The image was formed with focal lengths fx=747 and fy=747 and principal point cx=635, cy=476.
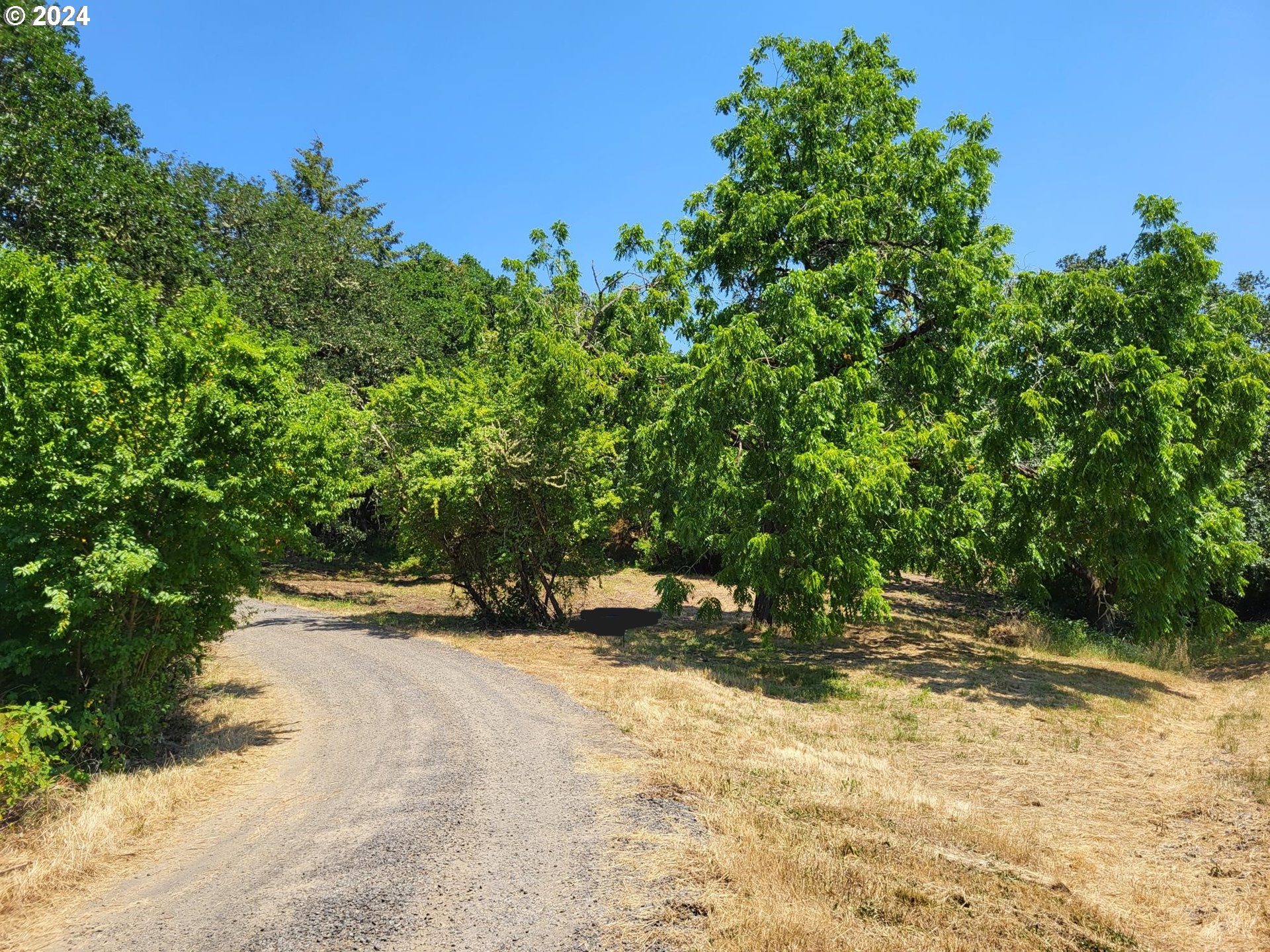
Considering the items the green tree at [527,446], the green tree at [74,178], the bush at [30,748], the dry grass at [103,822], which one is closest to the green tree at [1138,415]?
the green tree at [527,446]

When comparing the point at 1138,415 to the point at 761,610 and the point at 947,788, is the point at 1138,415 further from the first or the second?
the point at 761,610

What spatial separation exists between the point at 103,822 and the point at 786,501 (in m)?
11.2

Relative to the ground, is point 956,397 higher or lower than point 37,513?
higher

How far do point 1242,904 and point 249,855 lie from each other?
8447 mm

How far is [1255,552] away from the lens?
15.9m

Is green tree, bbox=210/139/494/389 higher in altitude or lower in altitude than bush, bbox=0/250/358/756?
higher

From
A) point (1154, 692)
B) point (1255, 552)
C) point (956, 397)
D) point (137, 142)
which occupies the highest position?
point (137, 142)

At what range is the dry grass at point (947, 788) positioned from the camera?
5.58 metres

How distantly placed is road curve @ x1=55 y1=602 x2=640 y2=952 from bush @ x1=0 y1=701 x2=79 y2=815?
1527 millimetres

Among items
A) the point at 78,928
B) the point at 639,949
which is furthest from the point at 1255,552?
the point at 78,928

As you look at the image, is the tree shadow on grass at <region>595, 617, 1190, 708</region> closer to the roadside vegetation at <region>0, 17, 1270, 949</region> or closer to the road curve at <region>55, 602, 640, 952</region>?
the roadside vegetation at <region>0, 17, 1270, 949</region>

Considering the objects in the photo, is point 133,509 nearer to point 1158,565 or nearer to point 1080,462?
point 1080,462

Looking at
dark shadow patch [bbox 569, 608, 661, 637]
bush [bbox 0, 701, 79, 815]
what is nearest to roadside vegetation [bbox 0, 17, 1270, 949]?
bush [bbox 0, 701, 79, 815]

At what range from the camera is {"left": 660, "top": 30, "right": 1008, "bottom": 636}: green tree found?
1428 centimetres
